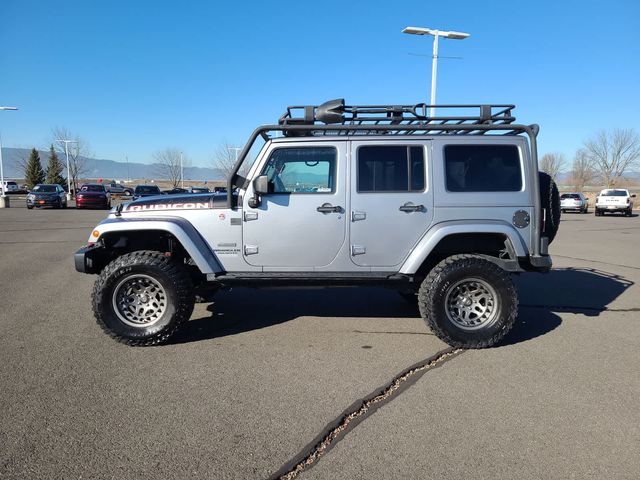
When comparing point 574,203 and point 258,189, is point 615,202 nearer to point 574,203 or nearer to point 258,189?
point 574,203

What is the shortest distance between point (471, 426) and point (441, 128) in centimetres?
297

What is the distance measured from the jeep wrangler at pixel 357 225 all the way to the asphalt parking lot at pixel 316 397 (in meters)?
0.45

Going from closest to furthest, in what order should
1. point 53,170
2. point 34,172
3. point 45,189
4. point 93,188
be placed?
point 45,189 → point 93,188 → point 53,170 → point 34,172

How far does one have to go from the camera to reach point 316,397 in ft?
11.4

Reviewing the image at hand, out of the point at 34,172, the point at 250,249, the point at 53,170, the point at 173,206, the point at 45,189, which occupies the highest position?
the point at 53,170

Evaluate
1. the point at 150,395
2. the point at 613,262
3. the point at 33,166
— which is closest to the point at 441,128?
the point at 150,395

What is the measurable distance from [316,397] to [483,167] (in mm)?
2893

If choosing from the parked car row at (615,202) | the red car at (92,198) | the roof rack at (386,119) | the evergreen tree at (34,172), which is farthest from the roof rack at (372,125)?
the evergreen tree at (34,172)

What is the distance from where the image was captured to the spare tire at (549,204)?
193 inches

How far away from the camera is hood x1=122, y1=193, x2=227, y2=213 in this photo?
470 centimetres

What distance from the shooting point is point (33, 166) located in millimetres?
56906

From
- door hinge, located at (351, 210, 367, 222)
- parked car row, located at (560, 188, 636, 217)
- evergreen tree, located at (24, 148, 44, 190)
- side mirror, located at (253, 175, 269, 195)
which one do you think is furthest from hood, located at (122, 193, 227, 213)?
evergreen tree, located at (24, 148, 44, 190)

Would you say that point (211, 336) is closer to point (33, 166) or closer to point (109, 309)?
point (109, 309)

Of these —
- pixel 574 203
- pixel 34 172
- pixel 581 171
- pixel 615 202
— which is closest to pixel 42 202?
pixel 34 172
